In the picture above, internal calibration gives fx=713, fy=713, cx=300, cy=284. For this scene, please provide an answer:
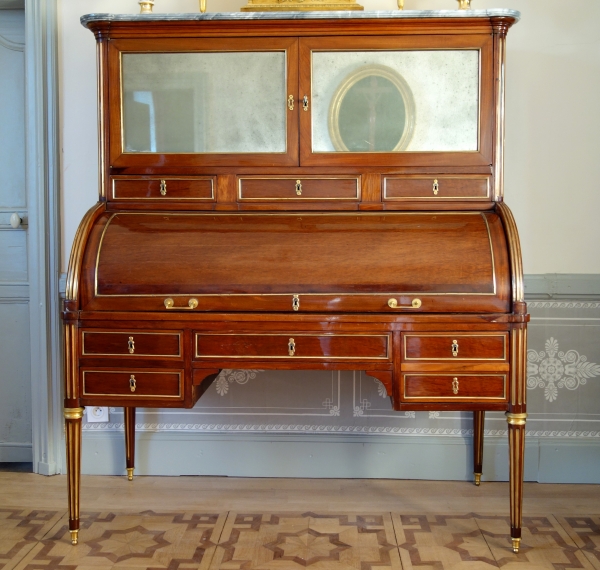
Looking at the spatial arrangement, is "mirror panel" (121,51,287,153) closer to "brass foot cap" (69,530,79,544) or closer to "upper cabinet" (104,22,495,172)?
"upper cabinet" (104,22,495,172)

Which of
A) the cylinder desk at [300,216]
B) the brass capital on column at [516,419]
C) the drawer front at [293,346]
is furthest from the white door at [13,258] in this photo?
the brass capital on column at [516,419]

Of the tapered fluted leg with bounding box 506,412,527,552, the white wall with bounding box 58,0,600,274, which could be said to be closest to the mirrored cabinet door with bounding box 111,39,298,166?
the white wall with bounding box 58,0,600,274

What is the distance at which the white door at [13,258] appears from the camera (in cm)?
359

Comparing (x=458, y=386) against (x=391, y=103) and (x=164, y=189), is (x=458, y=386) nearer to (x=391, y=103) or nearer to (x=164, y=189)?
(x=391, y=103)

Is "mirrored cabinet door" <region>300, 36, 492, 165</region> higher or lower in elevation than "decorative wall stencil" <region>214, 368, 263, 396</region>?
higher

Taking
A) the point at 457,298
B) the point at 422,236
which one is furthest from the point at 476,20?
the point at 457,298

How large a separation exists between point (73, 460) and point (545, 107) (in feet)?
8.47

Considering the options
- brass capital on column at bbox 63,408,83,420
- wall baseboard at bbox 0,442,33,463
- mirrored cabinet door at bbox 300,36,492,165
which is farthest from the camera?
wall baseboard at bbox 0,442,33,463

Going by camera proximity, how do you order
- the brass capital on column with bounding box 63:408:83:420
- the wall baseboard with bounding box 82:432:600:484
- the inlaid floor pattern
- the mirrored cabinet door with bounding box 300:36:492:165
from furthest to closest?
the wall baseboard with bounding box 82:432:600:484, the mirrored cabinet door with bounding box 300:36:492:165, the brass capital on column with bounding box 63:408:83:420, the inlaid floor pattern

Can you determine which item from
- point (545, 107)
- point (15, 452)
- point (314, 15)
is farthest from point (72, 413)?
point (545, 107)

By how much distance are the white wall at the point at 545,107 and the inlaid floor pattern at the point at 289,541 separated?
1238 millimetres

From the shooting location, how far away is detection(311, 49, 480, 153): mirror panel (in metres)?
2.88

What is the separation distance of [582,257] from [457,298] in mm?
1081

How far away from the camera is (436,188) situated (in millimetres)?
2877
